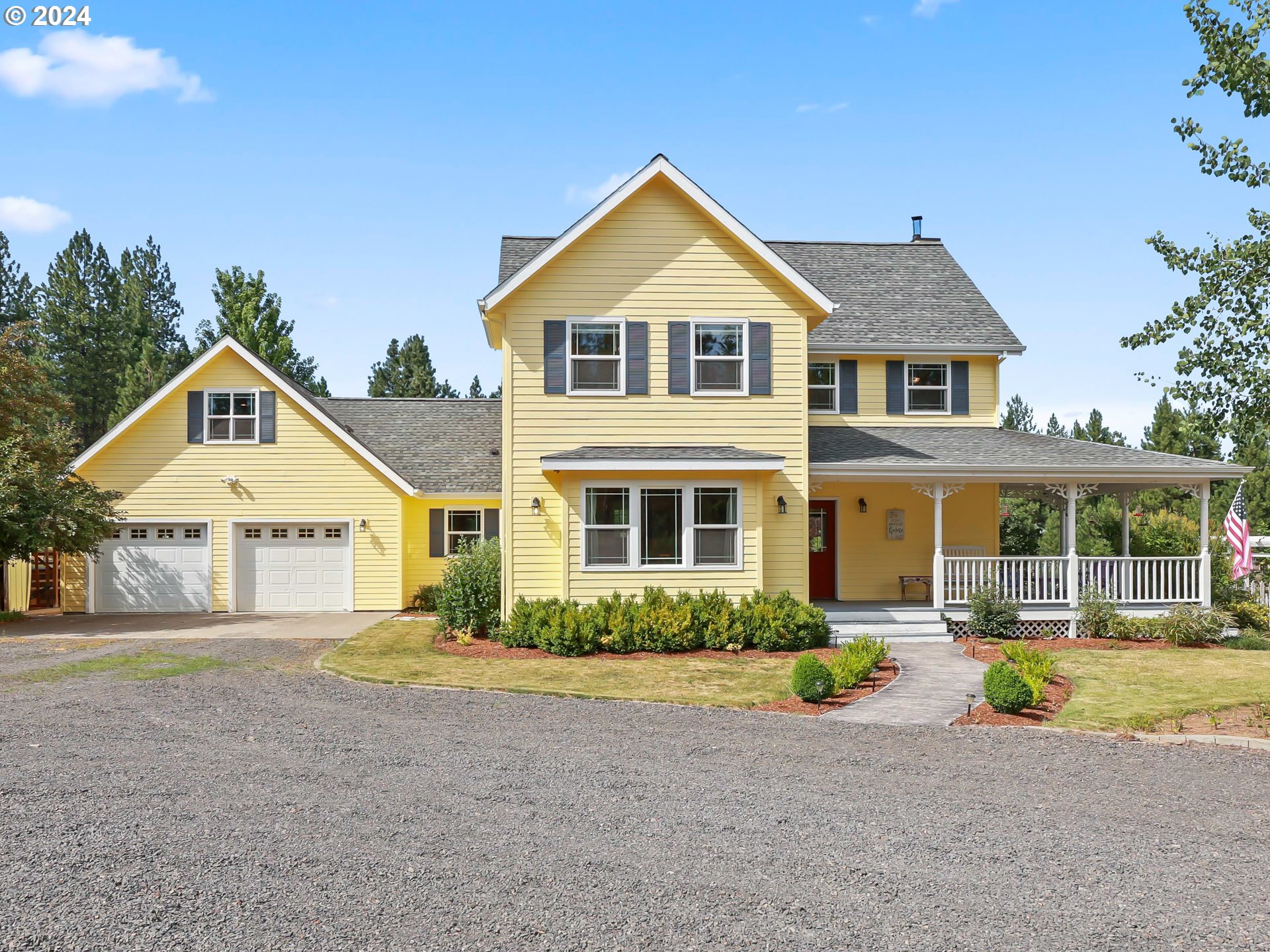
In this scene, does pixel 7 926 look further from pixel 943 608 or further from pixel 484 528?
pixel 484 528

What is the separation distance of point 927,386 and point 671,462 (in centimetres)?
789

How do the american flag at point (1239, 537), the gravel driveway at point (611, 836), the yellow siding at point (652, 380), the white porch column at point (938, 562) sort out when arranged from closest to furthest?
the gravel driveway at point (611, 836) → the yellow siding at point (652, 380) → the white porch column at point (938, 562) → the american flag at point (1239, 537)

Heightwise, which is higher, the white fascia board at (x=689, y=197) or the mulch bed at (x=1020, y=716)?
the white fascia board at (x=689, y=197)

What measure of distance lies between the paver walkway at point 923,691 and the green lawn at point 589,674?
130 centimetres

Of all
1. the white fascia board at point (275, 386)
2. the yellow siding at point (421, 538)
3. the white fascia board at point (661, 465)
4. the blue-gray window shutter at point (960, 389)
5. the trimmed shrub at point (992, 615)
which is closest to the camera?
the white fascia board at point (661, 465)

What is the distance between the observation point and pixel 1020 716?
10531mm

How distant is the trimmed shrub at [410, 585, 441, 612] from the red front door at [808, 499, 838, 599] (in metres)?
9.06

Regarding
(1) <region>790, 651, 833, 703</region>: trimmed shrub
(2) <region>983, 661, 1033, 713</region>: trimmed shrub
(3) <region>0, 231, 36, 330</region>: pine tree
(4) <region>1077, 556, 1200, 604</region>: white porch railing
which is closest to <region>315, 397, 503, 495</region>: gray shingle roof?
(1) <region>790, 651, 833, 703</region>: trimmed shrub

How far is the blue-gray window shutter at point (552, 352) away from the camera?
1648cm

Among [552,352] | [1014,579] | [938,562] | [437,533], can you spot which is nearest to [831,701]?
[938,562]

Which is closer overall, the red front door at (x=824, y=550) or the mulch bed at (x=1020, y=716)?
the mulch bed at (x=1020, y=716)

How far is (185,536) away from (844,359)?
1627cm

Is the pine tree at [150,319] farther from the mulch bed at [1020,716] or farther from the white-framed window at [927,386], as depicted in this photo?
the mulch bed at [1020,716]

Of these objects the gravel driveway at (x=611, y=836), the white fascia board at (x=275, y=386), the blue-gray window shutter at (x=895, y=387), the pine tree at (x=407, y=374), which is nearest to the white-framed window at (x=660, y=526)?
the blue-gray window shutter at (x=895, y=387)
